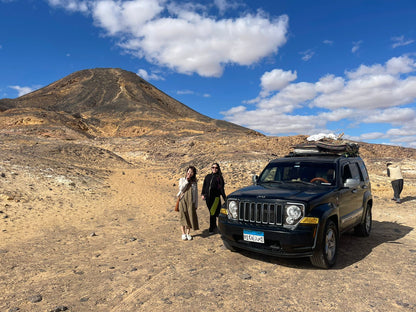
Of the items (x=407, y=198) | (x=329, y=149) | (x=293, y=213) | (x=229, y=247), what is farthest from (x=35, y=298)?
(x=407, y=198)

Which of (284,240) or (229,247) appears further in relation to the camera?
(229,247)

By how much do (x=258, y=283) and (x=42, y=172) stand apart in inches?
478

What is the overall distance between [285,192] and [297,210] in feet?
1.69

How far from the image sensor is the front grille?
4566 millimetres

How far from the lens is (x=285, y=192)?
4926 mm

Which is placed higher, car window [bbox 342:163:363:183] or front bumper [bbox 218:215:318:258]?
car window [bbox 342:163:363:183]

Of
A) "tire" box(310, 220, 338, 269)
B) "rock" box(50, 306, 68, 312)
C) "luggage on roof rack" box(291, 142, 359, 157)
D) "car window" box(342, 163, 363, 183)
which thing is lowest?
"rock" box(50, 306, 68, 312)

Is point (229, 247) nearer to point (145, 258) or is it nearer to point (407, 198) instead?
point (145, 258)

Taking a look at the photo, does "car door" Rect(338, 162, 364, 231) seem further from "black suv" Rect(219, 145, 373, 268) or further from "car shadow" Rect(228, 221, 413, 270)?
"car shadow" Rect(228, 221, 413, 270)

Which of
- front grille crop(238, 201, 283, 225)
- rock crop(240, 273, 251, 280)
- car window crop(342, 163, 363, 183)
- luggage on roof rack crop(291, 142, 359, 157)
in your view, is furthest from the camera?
luggage on roof rack crop(291, 142, 359, 157)

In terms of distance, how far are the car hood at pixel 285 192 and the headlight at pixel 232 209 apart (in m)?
0.13

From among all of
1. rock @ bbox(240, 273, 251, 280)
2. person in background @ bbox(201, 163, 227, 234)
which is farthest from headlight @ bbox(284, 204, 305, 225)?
person in background @ bbox(201, 163, 227, 234)

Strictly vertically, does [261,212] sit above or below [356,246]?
above

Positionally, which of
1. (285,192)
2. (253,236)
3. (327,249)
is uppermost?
(285,192)
